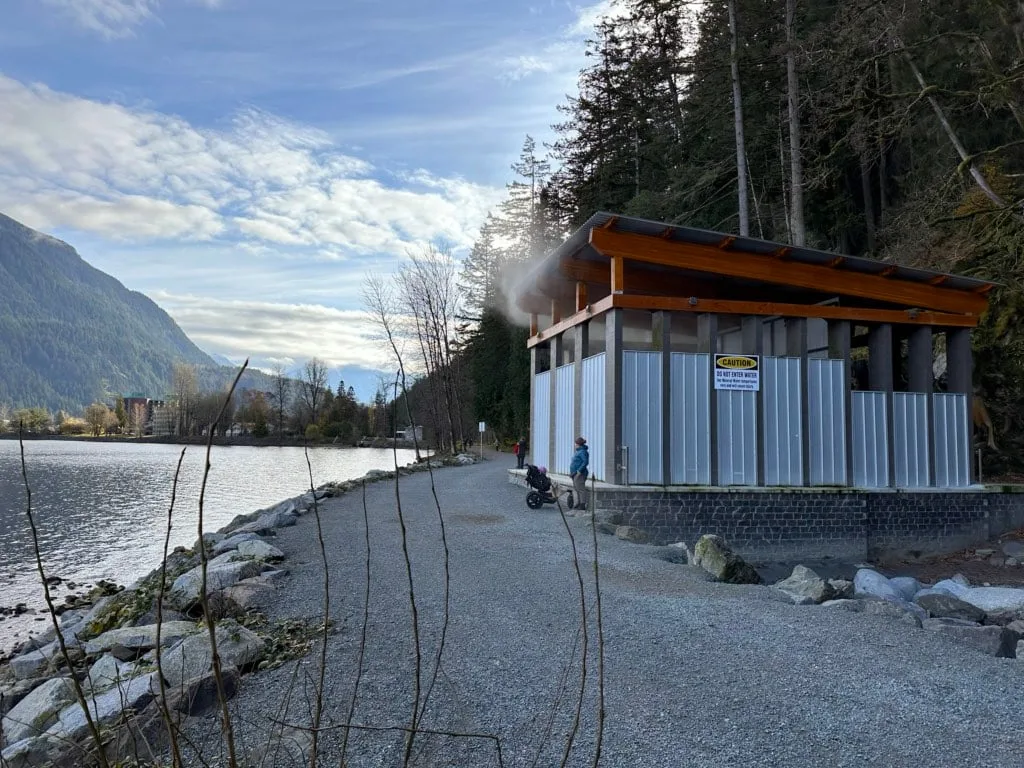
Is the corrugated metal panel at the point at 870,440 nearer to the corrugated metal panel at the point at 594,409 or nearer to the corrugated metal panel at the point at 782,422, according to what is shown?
the corrugated metal panel at the point at 782,422

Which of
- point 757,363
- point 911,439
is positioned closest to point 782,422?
point 757,363

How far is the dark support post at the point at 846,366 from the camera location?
1320cm

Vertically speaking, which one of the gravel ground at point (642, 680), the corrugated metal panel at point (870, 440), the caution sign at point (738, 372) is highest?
the caution sign at point (738, 372)

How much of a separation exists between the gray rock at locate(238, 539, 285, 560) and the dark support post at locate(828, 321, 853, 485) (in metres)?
9.97

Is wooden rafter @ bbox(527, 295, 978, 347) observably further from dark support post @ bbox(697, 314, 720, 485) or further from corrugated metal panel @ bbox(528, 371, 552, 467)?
corrugated metal panel @ bbox(528, 371, 552, 467)

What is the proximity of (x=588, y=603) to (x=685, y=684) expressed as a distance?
213 centimetres

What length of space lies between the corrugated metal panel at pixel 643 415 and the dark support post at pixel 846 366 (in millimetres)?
3444

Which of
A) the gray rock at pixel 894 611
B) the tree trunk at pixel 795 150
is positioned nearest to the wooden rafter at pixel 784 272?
the tree trunk at pixel 795 150

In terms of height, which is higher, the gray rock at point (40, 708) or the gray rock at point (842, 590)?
the gray rock at point (842, 590)

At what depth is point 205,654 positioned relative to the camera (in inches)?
180

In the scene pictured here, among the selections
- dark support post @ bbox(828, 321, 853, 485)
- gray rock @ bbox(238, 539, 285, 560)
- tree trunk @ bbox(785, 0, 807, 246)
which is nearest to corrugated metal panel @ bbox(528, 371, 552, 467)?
dark support post @ bbox(828, 321, 853, 485)

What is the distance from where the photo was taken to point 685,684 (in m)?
4.64

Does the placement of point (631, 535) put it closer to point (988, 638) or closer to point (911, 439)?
point (988, 638)

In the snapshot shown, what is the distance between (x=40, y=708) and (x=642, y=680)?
13.3 feet
